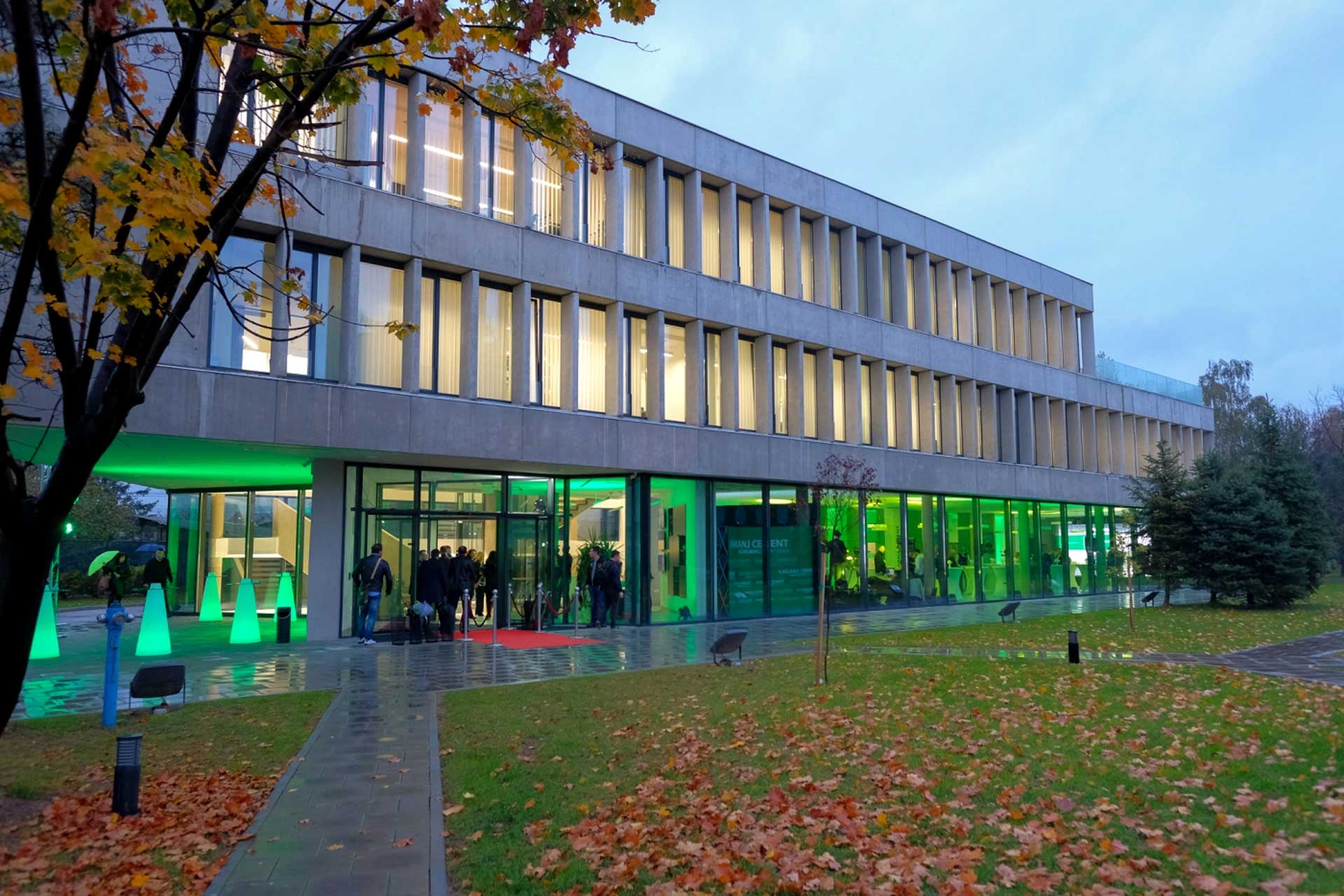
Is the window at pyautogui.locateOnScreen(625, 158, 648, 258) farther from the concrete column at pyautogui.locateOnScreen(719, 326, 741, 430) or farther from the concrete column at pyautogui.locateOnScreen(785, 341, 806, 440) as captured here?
the concrete column at pyautogui.locateOnScreen(785, 341, 806, 440)

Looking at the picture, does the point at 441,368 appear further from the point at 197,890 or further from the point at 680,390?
the point at 197,890

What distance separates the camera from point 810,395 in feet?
96.0

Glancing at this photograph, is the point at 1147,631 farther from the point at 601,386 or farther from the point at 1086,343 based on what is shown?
the point at 1086,343

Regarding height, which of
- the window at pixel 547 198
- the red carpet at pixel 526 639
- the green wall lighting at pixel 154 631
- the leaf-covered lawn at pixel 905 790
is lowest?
the red carpet at pixel 526 639

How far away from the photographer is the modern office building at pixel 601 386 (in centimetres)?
1916

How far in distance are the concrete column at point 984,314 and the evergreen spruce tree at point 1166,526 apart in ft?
24.9

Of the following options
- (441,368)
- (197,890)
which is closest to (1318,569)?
(441,368)

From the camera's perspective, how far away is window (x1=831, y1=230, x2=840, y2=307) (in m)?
30.5

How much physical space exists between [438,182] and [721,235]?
8.79m

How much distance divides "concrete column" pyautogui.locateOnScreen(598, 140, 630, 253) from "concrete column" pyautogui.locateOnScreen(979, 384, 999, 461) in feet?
57.1

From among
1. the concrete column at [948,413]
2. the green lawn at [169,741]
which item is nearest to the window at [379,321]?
the green lawn at [169,741]

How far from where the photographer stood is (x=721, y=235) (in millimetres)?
27062

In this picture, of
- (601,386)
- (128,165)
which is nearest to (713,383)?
(601,386)

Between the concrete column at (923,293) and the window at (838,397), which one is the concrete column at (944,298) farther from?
the window at (838,397)
